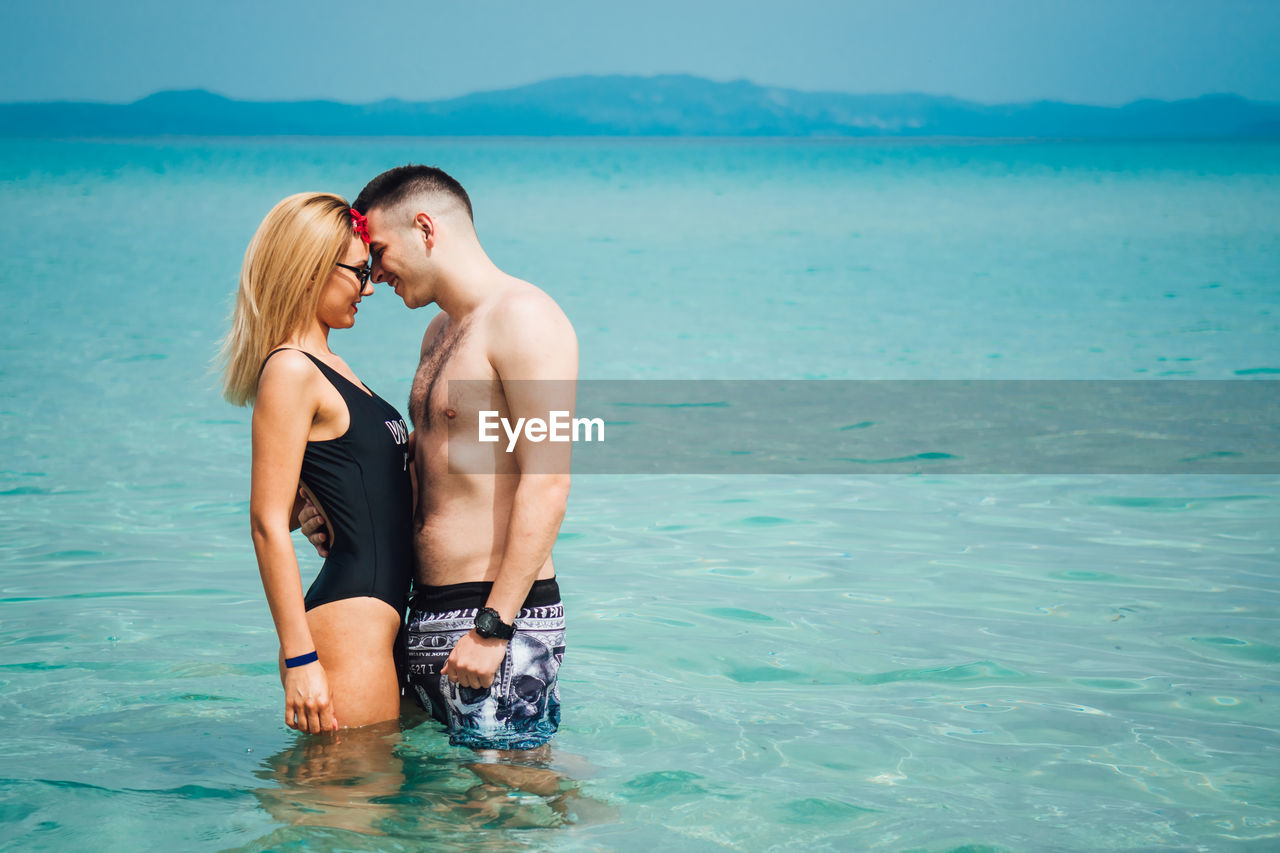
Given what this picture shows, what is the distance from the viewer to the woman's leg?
384 cm

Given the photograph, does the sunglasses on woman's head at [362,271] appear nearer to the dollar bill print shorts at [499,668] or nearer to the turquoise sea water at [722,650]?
the dollar bill print shorts at [499,668]

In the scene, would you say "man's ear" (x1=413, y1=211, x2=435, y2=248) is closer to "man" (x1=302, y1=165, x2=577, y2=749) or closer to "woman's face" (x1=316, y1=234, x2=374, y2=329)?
"man" (x1=302, y1=165, x2=577, y2=749)

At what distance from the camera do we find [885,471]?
31.4 ft

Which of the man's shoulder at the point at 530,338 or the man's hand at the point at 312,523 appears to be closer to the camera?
the man's shoulder at the point at 530,338

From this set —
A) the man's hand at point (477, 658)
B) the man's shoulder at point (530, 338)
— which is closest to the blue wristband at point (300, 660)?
the man's hand at point (477, 658)

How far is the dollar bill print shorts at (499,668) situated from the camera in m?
3.83

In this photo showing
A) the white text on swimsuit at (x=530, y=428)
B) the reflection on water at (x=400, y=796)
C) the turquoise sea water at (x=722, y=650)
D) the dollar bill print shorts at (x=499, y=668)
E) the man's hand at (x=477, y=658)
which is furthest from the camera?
the turquoise sea water at (x=722, y=650)

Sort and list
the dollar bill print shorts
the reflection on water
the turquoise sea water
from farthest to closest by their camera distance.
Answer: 1. the turquoise sea water
2. the reflection on water
3. the dollar bill print shorts

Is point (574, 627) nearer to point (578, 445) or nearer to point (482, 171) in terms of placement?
point (578, 445)

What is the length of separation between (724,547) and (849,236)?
30510 mm

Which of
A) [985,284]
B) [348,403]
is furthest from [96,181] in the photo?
[348,403]

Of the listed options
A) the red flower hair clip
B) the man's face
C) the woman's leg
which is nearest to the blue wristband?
the woman's leg

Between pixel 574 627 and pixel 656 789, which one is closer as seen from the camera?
pixel 656 789

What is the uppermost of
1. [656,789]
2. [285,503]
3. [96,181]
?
[96,181]
